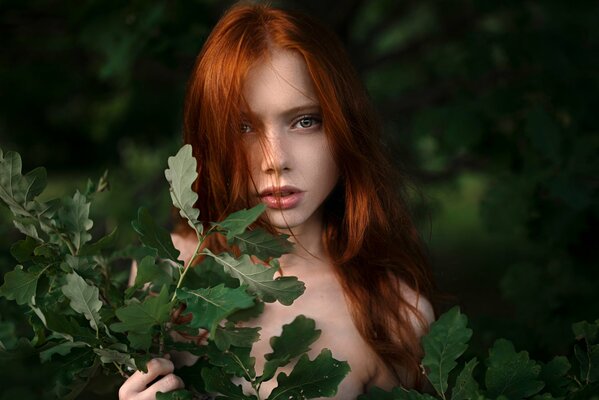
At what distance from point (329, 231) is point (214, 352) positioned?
0.60m

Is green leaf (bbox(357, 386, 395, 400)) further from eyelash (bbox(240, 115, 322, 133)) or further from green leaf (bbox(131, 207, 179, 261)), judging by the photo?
eyelash (bbox(240, 115, 322, 133))

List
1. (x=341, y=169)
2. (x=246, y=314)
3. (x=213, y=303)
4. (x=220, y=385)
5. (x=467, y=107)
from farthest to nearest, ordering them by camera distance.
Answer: (x=467, y=107)
(x=341, y=169)
(x=246, y=314)
(x=220, y=385)
(x=213, y=303)

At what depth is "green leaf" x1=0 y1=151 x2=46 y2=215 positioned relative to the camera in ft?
3.49

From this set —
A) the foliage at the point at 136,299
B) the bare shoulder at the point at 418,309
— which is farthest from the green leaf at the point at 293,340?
the bare shoulder at the point at 418,309

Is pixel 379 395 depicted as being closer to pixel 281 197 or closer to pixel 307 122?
pixel 281 197

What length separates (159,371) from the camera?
1.20 metres

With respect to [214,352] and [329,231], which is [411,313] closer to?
[329,231]

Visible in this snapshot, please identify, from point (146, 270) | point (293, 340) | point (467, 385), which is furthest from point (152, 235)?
point (467, 385)

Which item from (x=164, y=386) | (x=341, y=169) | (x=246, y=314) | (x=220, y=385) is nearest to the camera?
(x=220, y=385)

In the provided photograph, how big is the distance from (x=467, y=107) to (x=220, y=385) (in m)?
1.72

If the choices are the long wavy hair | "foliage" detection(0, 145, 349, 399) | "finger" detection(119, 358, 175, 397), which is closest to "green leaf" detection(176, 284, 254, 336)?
"foliage" detection(0, 145, 349, 399)

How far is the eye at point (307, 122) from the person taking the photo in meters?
1.42

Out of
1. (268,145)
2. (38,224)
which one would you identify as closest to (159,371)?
(38,224)

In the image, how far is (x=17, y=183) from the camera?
1.08 m
